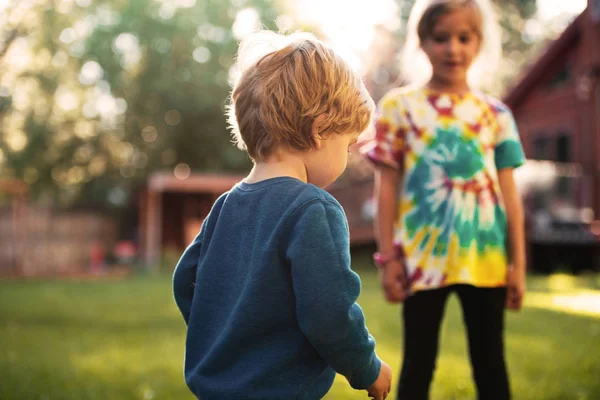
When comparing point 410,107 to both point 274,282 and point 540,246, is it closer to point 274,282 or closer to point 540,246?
point 274,282

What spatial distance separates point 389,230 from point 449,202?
0.26 m

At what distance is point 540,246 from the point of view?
14328 mm

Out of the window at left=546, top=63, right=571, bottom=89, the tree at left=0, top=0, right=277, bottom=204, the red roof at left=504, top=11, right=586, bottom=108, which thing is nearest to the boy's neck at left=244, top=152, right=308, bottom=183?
the red roof at left=504, top=11, right=586, bottom=108

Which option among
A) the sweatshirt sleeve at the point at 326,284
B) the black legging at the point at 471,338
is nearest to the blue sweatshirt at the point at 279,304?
the sweatshirt sleeve at the point at 326,284

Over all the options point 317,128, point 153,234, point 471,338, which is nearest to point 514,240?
point 471,338

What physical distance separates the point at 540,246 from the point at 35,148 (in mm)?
16118

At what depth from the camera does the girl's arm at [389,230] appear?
2.54 meters

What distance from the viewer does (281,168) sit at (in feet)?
5.41

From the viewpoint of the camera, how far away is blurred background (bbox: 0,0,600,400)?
15.3 feet

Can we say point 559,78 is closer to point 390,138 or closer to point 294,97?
point 390,138

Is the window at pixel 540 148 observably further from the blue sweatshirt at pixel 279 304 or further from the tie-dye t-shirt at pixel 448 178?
the blue sweatshirt at pixel 279 304

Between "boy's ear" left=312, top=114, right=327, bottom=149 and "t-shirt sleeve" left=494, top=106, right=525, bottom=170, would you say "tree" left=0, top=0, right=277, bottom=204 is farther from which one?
"boy's ear" left=312, top=114, right=327, bottom=149

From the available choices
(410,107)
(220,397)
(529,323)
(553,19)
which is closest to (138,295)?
(529,323)

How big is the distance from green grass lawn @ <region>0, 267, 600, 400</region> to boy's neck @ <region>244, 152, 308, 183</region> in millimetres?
2240
